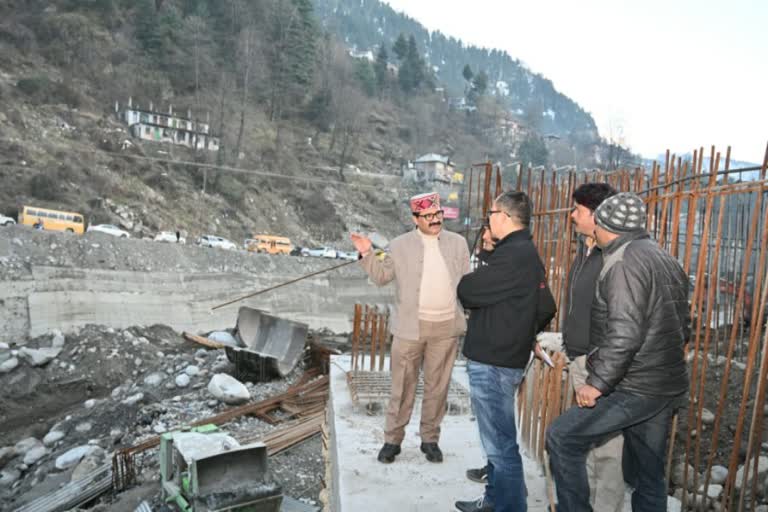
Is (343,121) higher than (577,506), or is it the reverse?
(343,121)

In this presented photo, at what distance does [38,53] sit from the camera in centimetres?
3381

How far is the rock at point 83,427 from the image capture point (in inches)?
348

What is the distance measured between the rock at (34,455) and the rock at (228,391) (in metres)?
2.42

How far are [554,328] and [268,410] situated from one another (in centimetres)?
531

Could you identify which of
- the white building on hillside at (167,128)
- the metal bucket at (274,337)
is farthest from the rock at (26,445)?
the white building on hillside at (167,128)

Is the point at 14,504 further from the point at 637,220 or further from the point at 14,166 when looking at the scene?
the point at 14,166

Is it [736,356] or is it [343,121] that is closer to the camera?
[736,356]

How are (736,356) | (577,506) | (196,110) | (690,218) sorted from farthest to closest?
(196,110) → (736,356) → (690,218) → (577,506)

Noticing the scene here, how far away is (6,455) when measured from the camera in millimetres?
8359

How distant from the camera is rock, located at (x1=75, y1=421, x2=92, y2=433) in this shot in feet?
29.0

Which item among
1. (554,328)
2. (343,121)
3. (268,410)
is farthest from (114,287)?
(343,121)

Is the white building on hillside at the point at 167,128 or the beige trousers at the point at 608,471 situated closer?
the beige trousers at the point at 608,471

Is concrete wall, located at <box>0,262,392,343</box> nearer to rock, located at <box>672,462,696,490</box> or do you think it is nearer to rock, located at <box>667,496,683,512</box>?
rock, located at <box>672,462,696,490</box>

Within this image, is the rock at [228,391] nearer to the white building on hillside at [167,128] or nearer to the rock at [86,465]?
the rock at [86,465]
